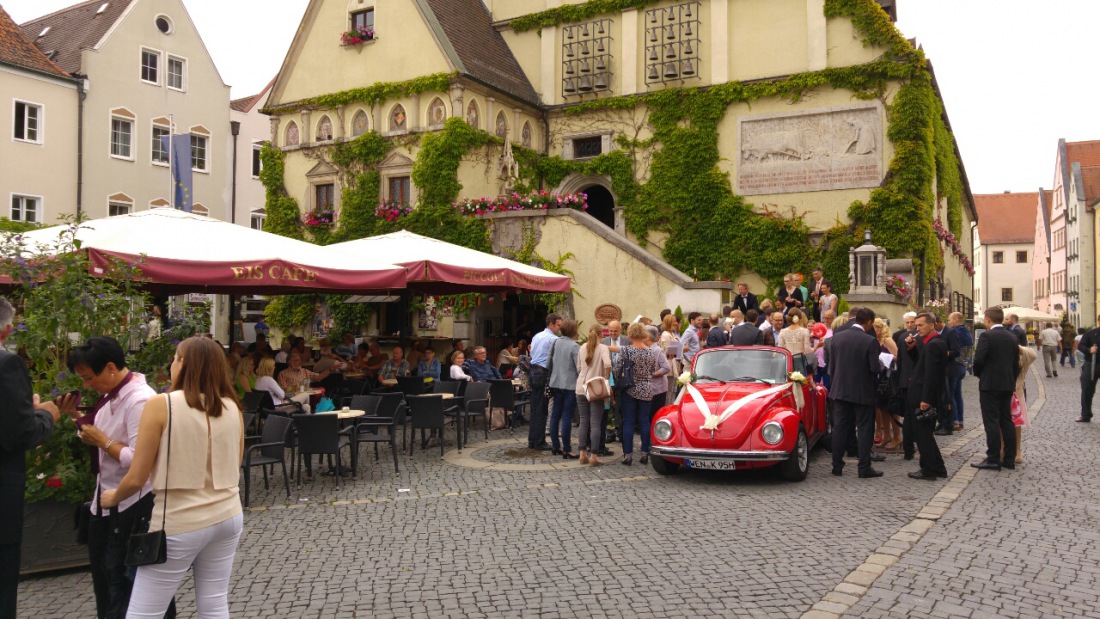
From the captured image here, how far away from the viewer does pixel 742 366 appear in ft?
34.5

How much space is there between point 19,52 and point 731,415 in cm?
3007

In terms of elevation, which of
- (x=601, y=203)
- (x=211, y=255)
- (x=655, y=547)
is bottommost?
(x=655, y=547)

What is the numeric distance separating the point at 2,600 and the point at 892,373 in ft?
32.8

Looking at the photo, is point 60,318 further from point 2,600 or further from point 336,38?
point 336,38

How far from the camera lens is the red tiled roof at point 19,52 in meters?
28.8

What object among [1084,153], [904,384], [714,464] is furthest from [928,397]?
[1084,153]

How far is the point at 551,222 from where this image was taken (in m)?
21.3

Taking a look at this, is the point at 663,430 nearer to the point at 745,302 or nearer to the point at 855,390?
the point at 855,390


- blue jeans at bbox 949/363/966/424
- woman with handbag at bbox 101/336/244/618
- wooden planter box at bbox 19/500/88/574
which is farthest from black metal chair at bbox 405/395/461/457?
blue jeans at bbox 949/363/966/424

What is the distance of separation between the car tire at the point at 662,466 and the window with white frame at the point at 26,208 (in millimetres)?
27219

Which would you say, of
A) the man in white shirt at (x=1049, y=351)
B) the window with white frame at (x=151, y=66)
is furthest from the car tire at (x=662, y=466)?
the window with white frame at (x=151, y=66)

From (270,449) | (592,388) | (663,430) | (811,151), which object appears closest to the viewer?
(270,449)

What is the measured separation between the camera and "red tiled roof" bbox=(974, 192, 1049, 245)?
284 feet

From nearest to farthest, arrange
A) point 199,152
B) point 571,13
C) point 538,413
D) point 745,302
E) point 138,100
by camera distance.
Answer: point 538,413
point 745,302
point 571,13
point 138,100
point 199,152
